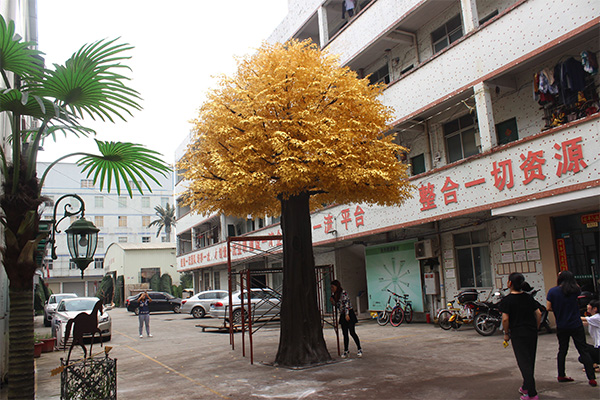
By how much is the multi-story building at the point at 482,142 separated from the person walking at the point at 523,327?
4660 mm

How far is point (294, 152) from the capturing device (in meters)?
8.88

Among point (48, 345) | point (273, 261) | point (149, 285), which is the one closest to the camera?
point (48, 345)

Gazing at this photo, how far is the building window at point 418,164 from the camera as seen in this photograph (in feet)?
53.8

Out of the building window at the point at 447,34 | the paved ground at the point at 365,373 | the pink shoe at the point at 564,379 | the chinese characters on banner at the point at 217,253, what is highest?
the building window at the point at 447,34

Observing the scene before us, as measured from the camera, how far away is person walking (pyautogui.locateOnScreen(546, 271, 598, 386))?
659 centimetres

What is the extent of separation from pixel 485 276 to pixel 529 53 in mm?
6324

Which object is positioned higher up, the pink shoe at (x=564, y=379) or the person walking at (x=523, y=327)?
the person walking at (x=523, y=327)

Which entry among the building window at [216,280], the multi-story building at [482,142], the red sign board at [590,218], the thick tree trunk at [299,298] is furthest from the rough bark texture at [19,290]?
the building window at [216,280]

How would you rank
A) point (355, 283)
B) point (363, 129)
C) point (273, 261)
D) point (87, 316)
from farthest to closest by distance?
point (273, 261) → point (355, 283) → point (363, 129) → point (87, 316)

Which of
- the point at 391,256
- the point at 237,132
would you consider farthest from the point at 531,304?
the point at 391,256

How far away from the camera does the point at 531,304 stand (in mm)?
6141

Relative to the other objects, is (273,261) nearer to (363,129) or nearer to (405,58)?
(405,58)

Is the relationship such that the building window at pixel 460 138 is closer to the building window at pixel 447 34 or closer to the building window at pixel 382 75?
the building window at pixel 447 34

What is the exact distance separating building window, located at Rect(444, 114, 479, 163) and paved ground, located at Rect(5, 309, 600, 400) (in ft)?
17.5
